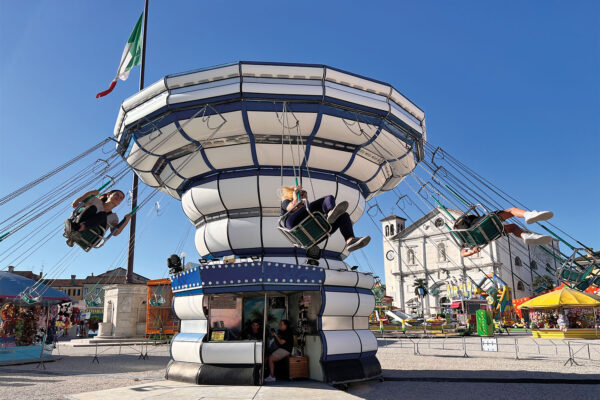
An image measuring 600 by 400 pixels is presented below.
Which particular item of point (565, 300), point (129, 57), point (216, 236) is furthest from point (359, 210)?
point (565, 300)

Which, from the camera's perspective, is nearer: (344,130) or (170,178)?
(344,130)

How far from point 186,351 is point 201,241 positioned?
2.35m

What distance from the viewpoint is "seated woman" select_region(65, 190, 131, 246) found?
27.6 feet

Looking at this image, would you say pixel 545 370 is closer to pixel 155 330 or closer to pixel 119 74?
pixel 119 74

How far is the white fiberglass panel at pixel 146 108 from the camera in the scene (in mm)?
8914

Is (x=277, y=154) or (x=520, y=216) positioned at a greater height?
(x=277, y=154)

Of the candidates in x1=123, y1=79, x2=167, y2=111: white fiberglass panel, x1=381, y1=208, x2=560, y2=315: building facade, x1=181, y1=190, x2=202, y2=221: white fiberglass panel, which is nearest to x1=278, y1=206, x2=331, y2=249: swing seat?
x1=181, y1=190, x2=202, y2=221: white fiberglass panel

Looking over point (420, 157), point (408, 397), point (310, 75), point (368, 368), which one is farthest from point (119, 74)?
point (408, 397)

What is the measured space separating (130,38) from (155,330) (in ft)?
50.9

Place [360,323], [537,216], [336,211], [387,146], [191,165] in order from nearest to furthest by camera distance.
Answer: [537,216]
[336,211]
[191,165]
[360,323]
[387,146]

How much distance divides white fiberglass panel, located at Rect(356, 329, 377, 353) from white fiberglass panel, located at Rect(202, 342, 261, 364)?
2298 millimetres

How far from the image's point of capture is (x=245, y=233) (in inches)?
378

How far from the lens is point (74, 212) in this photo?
28.1ft

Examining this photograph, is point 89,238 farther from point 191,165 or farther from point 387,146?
point 387,146
